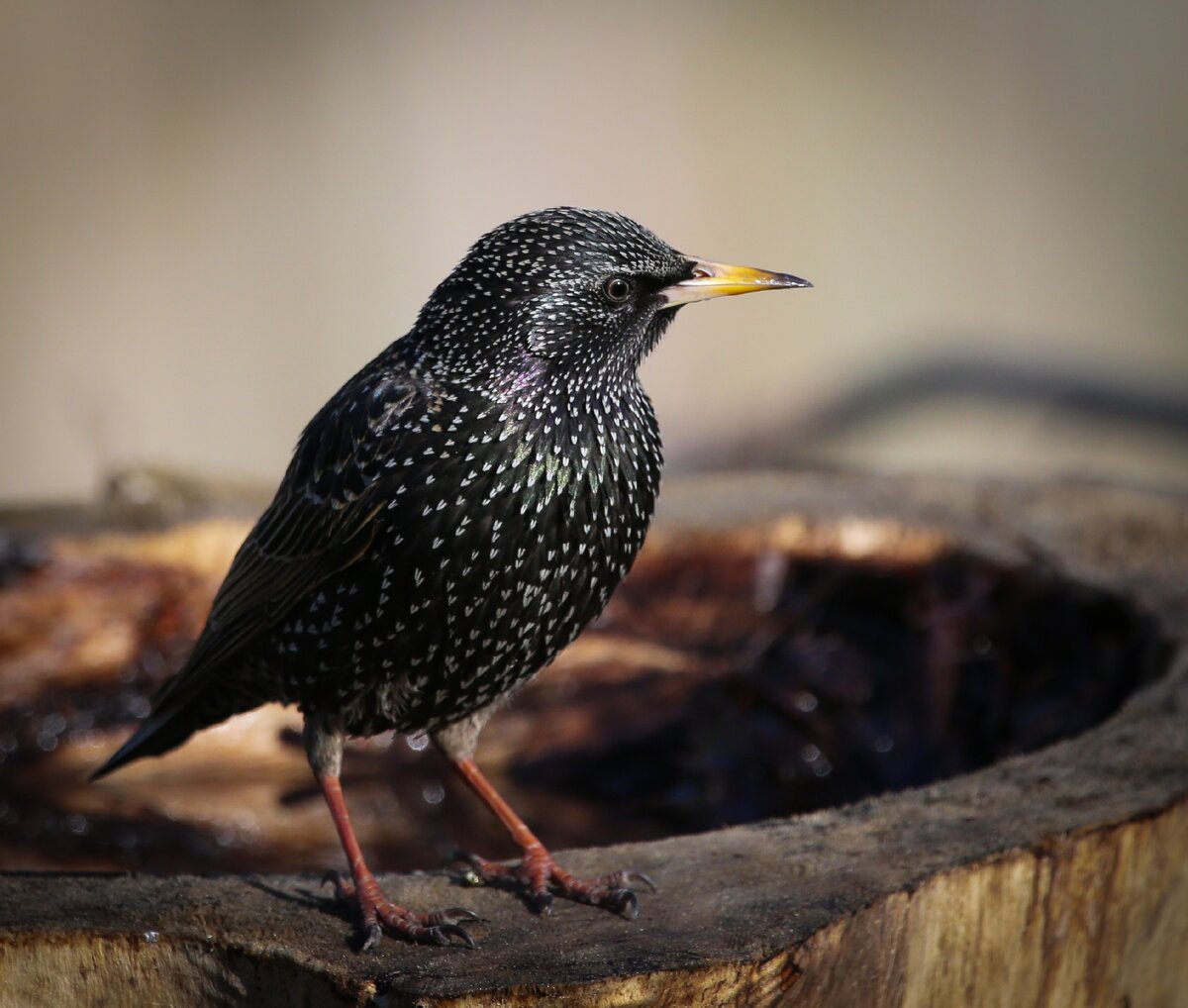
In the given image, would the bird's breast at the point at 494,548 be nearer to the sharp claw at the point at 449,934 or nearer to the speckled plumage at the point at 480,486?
the speckled plumage at the point at 480,486

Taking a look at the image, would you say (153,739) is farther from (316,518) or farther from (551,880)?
(551,880)

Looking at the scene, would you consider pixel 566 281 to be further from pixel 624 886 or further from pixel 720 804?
pixel 720 804

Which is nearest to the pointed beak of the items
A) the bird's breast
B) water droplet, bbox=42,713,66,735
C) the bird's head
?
the bird's head

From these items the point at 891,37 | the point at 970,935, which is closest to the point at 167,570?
the point at 970,935

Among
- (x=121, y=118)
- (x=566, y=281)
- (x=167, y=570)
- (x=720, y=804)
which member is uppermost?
(x=121, y=118)

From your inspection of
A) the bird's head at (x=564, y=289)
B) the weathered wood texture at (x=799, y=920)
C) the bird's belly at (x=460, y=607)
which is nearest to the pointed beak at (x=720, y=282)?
the bird's head at (x=564, y=289)


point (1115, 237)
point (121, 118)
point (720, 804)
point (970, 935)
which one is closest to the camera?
point (970, 935)
